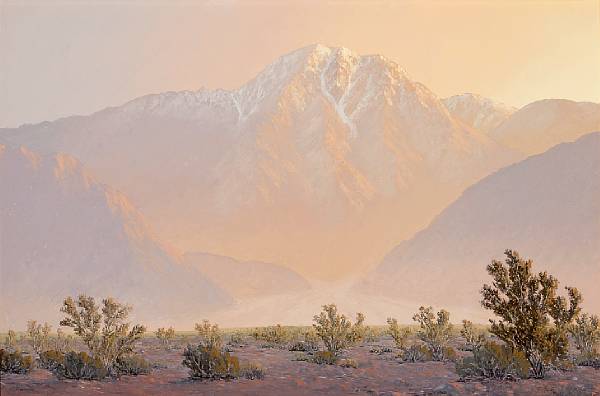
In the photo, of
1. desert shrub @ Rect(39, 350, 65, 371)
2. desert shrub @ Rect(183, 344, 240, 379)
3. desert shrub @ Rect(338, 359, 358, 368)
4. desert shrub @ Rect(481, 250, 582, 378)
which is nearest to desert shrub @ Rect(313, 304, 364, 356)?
desert shrub @ Rect(338, 359, 358, 368)

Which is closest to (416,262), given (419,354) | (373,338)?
(373,338)

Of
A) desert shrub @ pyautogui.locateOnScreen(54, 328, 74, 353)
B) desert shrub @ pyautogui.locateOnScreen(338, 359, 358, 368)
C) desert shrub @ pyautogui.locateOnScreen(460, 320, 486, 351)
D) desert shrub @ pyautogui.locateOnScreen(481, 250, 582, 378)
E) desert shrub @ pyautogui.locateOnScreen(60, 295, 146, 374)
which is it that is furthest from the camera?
desert shrub @ pyautogui.locateOnScreen(54, 328, 74, 353)

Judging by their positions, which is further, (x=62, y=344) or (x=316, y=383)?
(x=62, y=344)

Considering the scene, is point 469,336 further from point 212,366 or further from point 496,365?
point 212,366

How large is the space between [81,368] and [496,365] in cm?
1365

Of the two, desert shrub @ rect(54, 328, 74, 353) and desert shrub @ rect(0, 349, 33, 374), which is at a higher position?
desert shrub @ rect(54, 328, 74, 353)

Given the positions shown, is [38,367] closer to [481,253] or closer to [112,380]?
[112,380]

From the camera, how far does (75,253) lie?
489ft

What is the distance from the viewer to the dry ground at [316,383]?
18156mm

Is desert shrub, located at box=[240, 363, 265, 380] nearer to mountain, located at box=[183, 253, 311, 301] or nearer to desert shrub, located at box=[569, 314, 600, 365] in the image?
desert shrub, located at box=[569, 314, 600, 365]

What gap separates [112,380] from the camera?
20.1m

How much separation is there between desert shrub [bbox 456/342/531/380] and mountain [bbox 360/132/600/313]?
12452 cm

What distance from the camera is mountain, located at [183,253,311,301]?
186 meters

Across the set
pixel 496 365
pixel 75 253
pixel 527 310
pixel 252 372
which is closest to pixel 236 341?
pixel 252 372
